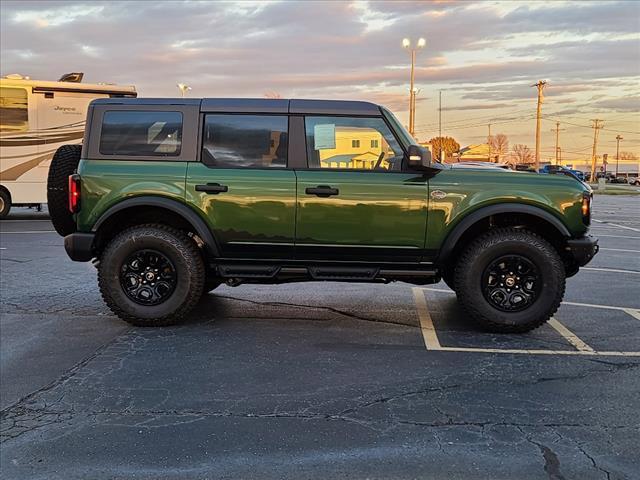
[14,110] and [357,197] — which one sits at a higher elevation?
[14,110]

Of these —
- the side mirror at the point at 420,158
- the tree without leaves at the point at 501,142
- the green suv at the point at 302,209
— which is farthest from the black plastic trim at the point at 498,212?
the tree without leaves at the point at 501,142

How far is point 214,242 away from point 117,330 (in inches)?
49.8

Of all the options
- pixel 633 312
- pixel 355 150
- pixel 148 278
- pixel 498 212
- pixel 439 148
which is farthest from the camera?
pixel 439 148

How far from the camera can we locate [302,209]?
18.0 feet

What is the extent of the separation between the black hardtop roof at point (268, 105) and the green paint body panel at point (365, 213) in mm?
597

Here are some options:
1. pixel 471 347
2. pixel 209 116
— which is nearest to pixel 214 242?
pixel 209 116

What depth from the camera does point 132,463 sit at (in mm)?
3197

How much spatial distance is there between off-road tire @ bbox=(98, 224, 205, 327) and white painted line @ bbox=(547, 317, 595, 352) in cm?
342

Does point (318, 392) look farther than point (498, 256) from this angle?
No

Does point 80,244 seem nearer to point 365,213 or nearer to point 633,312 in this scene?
point 365,213

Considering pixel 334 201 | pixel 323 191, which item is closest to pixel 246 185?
pixel 323 191

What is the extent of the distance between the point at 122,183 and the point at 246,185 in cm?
116

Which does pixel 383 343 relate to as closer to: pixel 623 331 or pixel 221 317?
pixel 221 317

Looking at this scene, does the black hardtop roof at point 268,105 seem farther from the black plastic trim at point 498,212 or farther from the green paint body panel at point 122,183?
the black plastic trim at point 498,212
